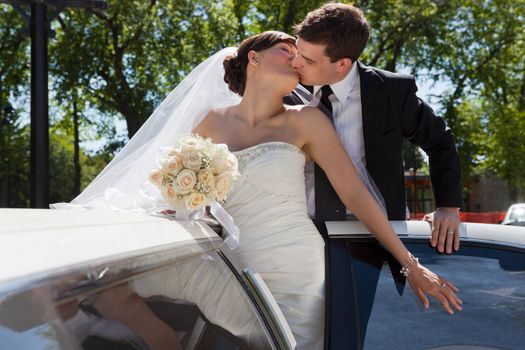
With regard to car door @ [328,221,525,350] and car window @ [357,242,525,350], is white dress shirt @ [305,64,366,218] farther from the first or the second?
car window @ [357,242,525,350]

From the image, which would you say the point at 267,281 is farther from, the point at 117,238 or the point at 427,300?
the point at 117,238

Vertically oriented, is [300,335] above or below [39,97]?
below

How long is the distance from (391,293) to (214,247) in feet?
2.34

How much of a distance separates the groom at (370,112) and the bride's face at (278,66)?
0.15 ft

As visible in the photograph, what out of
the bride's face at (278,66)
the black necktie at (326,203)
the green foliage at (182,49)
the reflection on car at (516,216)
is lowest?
the reflection on car at (516,216)

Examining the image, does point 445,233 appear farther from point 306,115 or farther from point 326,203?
point 306,115

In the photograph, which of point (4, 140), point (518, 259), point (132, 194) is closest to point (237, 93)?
point (132, 194)

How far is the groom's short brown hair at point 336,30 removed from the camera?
3146 millimetres

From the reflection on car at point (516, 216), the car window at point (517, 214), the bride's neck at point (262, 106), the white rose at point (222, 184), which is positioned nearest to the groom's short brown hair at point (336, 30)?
the bride's neck at point (262, 106)

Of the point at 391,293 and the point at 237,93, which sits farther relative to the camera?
the point at 237,93

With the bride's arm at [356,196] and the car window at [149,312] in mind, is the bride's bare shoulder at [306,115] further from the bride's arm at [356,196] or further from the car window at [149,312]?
the car window at [149,312]

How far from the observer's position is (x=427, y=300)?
2416mm

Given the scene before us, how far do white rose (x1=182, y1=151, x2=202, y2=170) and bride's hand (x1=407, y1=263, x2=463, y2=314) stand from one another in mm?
808

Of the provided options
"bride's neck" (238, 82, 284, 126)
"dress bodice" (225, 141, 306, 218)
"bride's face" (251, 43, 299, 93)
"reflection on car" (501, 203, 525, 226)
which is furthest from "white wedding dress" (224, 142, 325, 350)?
Result: "reflection on car" (501, 203, 525, 226)
